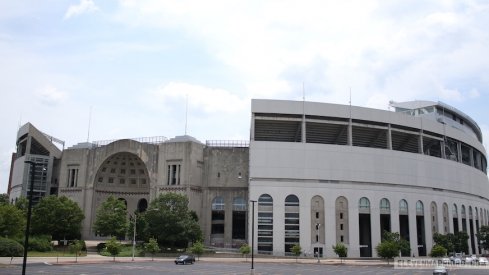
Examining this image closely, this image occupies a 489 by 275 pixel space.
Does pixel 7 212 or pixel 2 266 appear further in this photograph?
pixel 7 212

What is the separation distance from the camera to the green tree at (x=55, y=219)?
82.2 metres

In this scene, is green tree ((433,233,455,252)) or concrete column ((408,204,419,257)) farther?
concrete column ((408,204,419,257))

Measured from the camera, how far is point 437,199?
9519cm

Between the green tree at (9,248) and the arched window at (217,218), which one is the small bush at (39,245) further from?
the arched window at (217,218)

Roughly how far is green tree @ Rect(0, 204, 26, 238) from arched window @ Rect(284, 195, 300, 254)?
4315 cm

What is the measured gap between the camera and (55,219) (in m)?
82.7

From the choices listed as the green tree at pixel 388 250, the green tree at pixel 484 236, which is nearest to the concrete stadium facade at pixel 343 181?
the green tree at pixel 484 236

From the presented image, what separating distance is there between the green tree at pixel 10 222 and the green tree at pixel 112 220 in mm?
14882

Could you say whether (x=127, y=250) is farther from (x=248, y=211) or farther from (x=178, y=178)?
(x=248, y=211)

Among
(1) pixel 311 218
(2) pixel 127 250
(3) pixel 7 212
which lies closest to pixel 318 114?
(1) pixel 311 218

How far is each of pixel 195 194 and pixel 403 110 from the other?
64.9m

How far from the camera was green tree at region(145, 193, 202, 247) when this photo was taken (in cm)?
7575

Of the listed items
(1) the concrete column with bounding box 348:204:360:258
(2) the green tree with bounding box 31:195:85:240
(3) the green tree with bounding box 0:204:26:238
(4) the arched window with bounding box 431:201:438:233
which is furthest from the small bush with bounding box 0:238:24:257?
(4) the arched window with bounding box 431:201:438:233

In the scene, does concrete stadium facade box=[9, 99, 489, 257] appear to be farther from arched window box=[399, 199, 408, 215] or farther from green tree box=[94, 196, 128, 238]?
green tree box=[94, 196, 128, 238]
